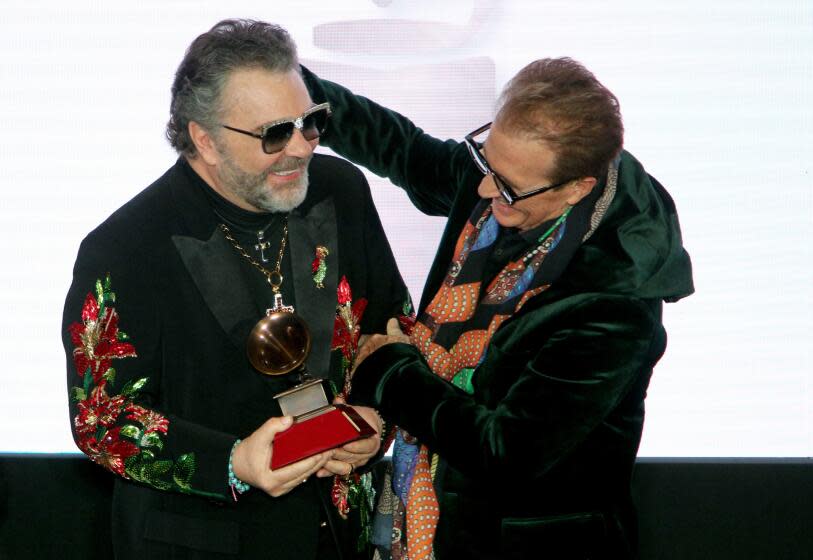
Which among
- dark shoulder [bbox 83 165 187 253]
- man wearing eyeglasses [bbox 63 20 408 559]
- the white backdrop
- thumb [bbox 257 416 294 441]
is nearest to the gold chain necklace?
man wearing eyeglasses [bbox 63 20 408 559]

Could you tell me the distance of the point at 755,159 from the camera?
291 centimetres

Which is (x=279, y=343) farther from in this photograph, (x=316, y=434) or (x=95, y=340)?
(x=95, y=340)

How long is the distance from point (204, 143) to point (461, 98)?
1129 millimetres

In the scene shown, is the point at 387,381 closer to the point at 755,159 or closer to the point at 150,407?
the point at 150,407

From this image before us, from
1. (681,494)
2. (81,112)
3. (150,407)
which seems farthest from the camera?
(681,494)

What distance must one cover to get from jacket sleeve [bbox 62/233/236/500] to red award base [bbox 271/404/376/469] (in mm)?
137

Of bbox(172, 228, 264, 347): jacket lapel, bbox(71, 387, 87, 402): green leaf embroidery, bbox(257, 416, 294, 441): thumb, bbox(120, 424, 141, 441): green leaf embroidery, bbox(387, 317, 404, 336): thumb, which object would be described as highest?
bbox(172, 228, 264, 347): jacket lapel

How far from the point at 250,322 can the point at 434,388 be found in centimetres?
39

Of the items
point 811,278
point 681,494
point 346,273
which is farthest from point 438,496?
point 811,278

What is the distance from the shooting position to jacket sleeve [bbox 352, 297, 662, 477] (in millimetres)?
1815

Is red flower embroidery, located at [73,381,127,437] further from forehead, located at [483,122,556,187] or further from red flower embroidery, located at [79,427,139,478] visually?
forehead, located at [483,122,556,187]

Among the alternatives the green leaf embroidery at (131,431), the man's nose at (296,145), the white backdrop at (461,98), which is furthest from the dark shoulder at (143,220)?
the white backdrop at (461,98)

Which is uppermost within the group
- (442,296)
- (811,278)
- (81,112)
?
(81,112)

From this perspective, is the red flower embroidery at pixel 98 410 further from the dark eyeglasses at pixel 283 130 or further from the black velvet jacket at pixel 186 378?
the dark eyeglasses at pixel 283 130
